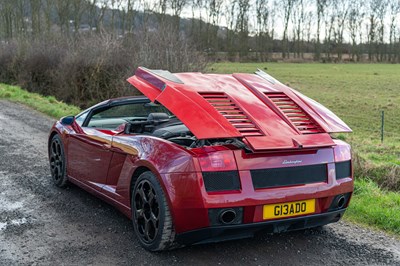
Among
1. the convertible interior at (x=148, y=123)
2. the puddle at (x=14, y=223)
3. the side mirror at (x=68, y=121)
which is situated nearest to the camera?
the convertible interior at (x=148, y=123)

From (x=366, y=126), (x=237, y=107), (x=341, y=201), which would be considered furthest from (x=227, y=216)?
(x=366, y=126)

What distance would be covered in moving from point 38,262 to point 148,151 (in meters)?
1.27

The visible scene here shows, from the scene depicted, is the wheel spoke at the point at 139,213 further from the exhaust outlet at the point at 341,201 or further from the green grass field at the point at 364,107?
the green grass field at the point at 364,107

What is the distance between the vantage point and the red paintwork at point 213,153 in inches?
138

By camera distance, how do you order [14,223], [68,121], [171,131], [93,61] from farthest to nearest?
[93,61] < [68,121] < [14,223] < [171,131]

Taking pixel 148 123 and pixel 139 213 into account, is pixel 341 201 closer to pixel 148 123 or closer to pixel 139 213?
pixel 139 213

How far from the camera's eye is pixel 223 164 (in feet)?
11.5

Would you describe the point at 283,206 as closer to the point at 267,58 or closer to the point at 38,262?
the point at 38,262

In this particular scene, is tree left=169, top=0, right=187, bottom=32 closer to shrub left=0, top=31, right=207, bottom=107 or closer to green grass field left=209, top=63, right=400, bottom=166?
green grass field left=209, top=63, right=400, bottom=166

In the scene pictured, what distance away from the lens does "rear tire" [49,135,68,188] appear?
579 centimetres

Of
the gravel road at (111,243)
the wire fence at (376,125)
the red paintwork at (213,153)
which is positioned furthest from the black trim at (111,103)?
the wire fence at (376,125)

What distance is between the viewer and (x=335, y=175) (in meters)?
3.93

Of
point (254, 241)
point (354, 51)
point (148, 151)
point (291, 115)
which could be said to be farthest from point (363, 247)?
point (354, 51)

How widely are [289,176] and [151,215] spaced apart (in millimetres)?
1199
